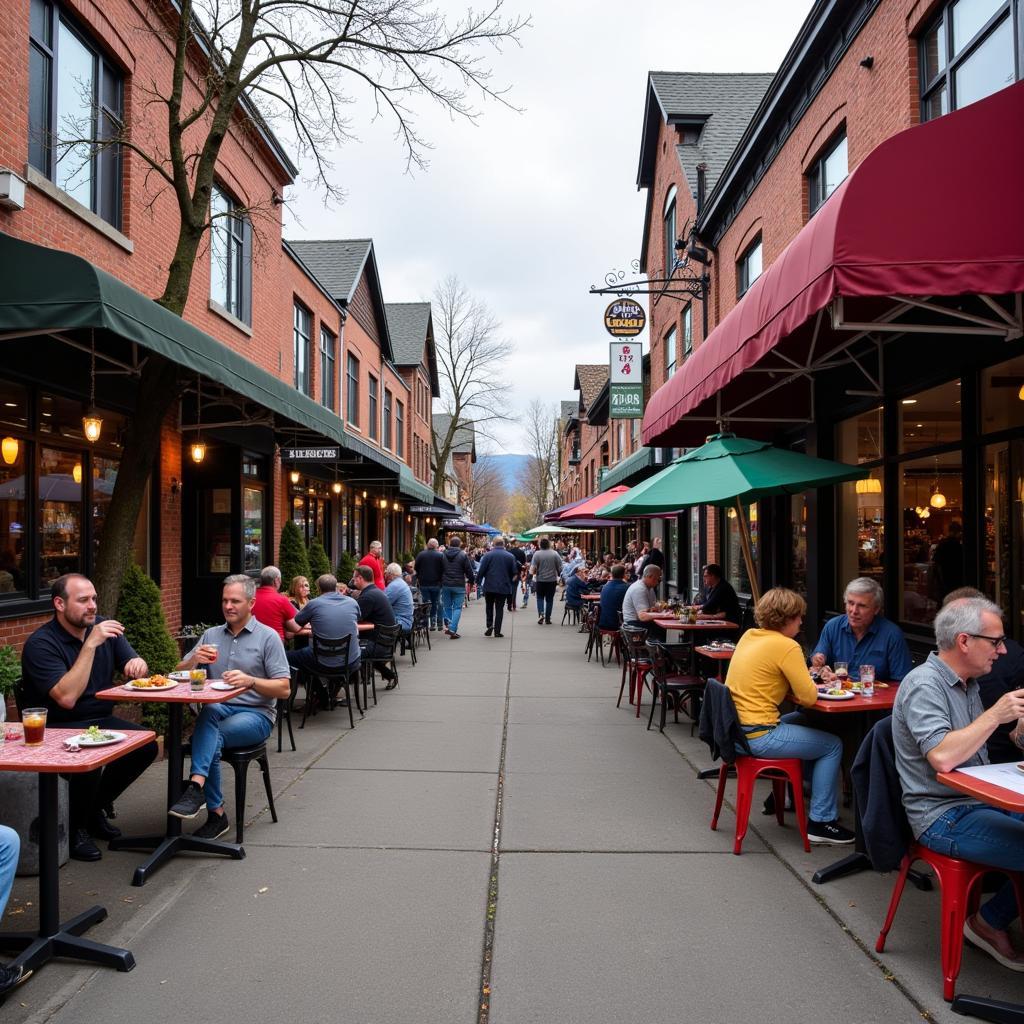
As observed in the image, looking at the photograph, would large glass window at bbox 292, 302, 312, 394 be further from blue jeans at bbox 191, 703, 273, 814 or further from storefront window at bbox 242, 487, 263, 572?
blue jeans at bbox 191, 703, 273, 814

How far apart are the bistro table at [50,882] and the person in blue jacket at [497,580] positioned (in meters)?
13.7

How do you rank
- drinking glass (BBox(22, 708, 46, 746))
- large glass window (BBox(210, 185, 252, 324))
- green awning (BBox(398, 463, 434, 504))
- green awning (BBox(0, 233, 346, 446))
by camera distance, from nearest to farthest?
drinking glass (BBox(22, 708, 46, 746)), green awning (BBox(0, 233, 346, 446)), large glass window (BBox(210, 185, 252, 324)), green awning (BBox(398, 463, 434, 504))

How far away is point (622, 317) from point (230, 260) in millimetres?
8025

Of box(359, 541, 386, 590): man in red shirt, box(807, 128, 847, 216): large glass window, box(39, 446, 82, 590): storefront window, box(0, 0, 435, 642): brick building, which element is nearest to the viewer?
box(0, 0, 435, 642): brick building

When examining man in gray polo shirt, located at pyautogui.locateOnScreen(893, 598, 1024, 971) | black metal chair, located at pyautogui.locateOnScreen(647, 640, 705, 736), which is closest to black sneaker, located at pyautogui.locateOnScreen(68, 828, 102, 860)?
man in gray polo shirt, located at pyautogui.locateOnScreen(893, 598, 1024, 971)

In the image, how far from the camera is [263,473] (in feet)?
49.8

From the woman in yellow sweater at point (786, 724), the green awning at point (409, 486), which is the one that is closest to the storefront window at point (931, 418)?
the woman in yellow sweater at point (786, 724)

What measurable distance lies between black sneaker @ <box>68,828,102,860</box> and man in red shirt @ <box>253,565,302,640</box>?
355cm

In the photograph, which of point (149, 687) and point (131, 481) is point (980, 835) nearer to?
point (149, 687)

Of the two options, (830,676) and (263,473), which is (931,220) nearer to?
(830,676)

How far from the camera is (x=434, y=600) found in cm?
1861

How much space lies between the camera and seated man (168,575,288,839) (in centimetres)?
521

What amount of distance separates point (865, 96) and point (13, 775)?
9471mm

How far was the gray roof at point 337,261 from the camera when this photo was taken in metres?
23.5
